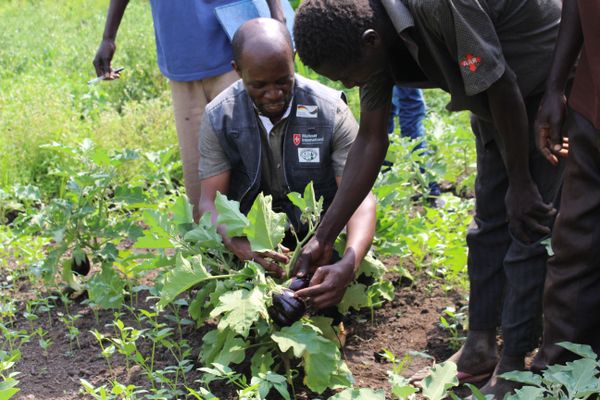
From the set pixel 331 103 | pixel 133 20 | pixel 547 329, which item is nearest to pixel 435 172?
pixel 331 103

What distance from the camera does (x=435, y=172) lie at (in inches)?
178

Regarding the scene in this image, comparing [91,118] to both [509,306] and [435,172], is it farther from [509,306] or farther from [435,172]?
[509,306]

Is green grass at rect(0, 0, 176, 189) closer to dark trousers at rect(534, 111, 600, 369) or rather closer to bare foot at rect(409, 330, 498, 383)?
bare foot at rect(409, 330, 498, 383)

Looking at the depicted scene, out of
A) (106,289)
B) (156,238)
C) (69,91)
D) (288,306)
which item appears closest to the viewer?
(288,306)

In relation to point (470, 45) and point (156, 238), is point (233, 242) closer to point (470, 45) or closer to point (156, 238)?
point (156, 238)

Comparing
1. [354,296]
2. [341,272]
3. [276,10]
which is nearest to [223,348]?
[341,272]

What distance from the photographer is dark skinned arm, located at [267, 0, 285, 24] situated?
425 centimetres

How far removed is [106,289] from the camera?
12.4ft

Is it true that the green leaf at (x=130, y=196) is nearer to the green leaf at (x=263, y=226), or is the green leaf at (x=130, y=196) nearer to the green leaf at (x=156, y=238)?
the green leaf at (x=156, y=238)

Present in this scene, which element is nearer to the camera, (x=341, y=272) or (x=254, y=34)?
(x=341, y=272)

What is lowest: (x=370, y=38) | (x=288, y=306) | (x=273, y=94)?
(x=288, y=306)

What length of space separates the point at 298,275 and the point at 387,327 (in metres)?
0.82

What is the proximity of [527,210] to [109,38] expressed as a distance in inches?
105

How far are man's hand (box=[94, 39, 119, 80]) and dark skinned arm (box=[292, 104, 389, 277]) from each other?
205 cm
